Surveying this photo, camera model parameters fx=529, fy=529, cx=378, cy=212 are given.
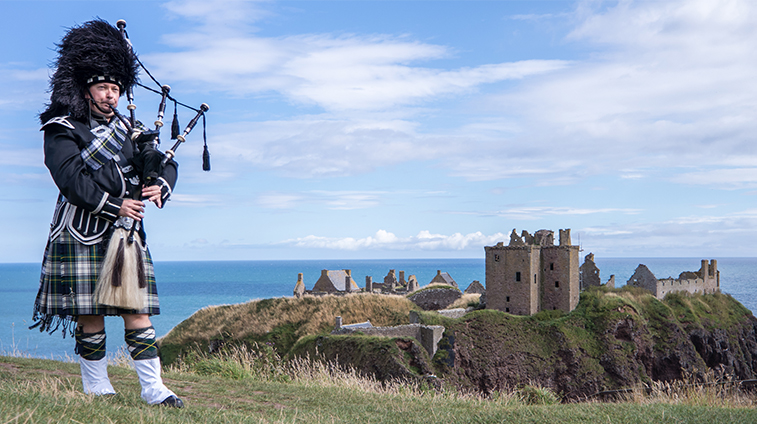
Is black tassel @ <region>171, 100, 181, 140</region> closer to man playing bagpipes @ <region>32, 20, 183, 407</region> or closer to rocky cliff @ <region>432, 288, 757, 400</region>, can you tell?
man playing bagpipes @ <region>32, 20, 183, 407</region>

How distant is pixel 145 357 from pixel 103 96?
8.61 ft

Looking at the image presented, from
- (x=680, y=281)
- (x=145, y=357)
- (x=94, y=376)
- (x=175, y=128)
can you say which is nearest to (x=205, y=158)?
(x=175, y=128)

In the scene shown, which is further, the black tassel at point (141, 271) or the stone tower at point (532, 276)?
the stone tower at point (532, 276)

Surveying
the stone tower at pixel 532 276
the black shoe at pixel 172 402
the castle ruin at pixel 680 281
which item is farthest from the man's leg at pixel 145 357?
the castle ruin at pixel 680 281

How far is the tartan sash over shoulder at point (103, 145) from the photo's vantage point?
199 inches

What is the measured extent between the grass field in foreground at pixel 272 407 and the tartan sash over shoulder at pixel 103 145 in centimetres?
216

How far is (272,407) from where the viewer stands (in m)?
6.00

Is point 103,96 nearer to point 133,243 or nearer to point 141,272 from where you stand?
point 133,243

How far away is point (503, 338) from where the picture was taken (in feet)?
104

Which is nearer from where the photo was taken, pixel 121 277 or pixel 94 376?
pixel 121 277

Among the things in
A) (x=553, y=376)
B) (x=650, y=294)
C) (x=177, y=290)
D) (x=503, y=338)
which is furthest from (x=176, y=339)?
(x=177, y=290)

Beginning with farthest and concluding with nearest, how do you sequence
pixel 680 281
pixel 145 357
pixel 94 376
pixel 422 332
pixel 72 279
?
pixel 680 281 < pixel 422 332 < pixel 94 376 < pixel 145 357 < pixel 72 279

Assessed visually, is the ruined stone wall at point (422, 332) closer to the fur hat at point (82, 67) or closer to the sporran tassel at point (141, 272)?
the sporran tassel at point (141, 272)

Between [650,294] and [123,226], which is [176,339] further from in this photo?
[650,294]
